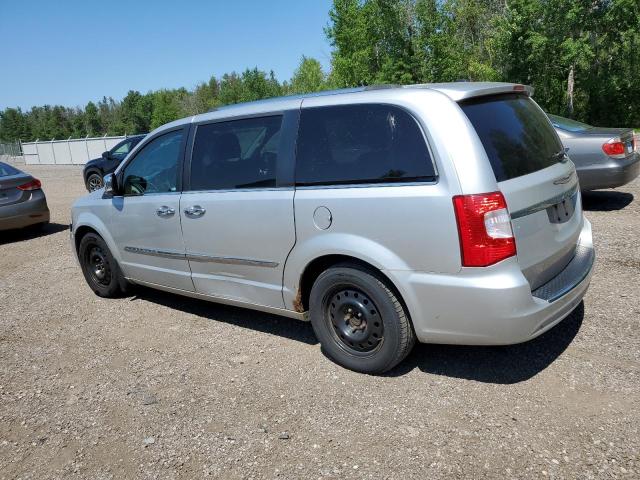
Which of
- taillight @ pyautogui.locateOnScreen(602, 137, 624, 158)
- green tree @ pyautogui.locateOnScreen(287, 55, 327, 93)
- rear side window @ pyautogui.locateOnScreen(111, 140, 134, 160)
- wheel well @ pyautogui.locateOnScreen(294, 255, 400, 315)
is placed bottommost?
wheel well @ pyautogui.locateOnScreen(294, 255, 400, 315)

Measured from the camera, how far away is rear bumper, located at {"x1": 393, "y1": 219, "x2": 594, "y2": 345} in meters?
2.99

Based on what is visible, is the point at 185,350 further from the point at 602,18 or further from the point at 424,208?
the point at 602,18

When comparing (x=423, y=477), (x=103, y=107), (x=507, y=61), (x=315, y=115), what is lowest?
(x=423, y=477)

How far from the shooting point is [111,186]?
5238 mm

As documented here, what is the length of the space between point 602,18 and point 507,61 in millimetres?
5122

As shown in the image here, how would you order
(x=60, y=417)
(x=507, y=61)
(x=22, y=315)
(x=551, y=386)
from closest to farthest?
(x=551, y=386) → (x=60, y=417) → (x=22, y=315) → (x=507, y=61)

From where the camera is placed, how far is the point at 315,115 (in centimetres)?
371

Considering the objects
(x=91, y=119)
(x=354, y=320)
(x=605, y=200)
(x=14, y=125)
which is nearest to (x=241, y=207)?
(x=354, y=320)

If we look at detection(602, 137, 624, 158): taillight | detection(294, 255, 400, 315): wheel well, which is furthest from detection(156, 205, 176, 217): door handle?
detection(602, 137, 624, 158): taillight

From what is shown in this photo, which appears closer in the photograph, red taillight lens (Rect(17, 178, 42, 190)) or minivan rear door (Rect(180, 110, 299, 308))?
minivan rear door (Rect(180, 110, 299, 308))

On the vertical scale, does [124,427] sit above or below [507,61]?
below

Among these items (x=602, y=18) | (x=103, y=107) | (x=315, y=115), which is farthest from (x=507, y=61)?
(x=103, y=107)

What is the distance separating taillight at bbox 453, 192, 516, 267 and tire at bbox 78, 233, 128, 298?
3848 mm

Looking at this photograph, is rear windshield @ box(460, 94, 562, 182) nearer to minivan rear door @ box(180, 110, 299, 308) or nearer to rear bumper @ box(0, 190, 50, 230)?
minivan rear door @ box(180, 110, 299, 308)
